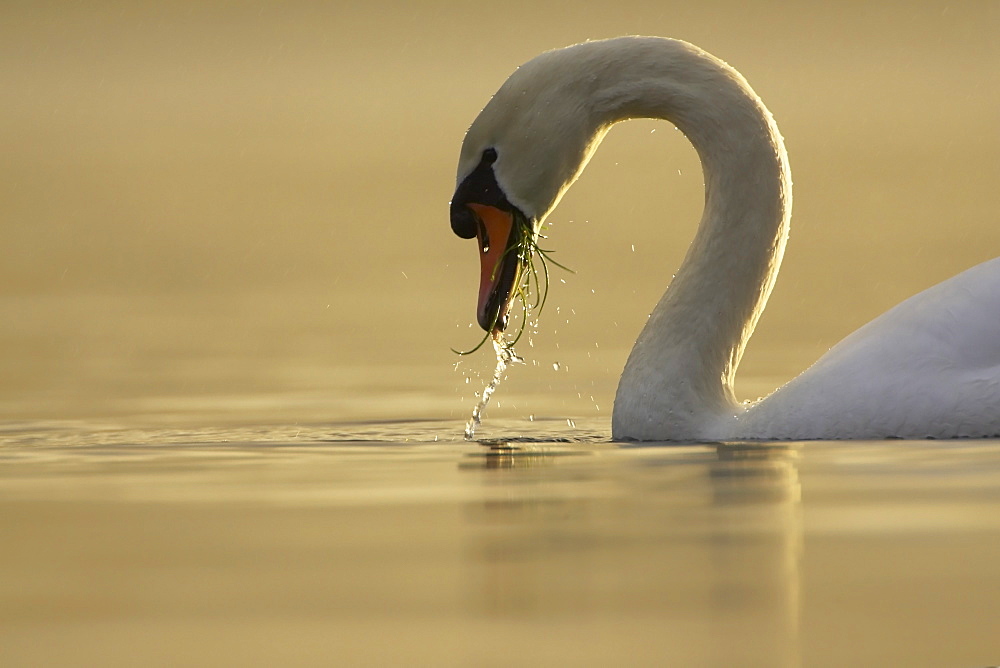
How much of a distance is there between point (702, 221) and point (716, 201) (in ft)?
0.35

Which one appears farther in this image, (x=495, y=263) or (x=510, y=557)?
(x=495, y=263)

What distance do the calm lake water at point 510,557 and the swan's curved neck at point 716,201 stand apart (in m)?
0.92

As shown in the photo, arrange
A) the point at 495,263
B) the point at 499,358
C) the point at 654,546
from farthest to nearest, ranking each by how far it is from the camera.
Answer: the point at 499,358
the point at 495,263
the point at 654,546

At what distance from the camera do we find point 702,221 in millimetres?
8188

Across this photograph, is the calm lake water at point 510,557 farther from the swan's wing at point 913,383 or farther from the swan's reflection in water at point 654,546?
the swan's wing at point 913,383

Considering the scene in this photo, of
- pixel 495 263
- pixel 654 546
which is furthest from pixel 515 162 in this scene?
pixel 654 546

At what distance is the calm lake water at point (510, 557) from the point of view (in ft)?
11.6

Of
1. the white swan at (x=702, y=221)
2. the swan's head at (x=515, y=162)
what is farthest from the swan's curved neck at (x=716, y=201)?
the swan's head at (x=515, y=162)

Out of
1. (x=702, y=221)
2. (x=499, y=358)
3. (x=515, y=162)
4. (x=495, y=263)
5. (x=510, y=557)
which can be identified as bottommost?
(x=510, y=557)

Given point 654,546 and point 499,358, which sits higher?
point 499,358

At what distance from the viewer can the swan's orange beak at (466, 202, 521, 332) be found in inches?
309

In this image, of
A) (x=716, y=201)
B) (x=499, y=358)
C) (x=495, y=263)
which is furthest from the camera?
(x=716, y=201)

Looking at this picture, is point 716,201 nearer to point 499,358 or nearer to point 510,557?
point 499,358

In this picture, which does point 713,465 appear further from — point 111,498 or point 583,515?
point 111,498
